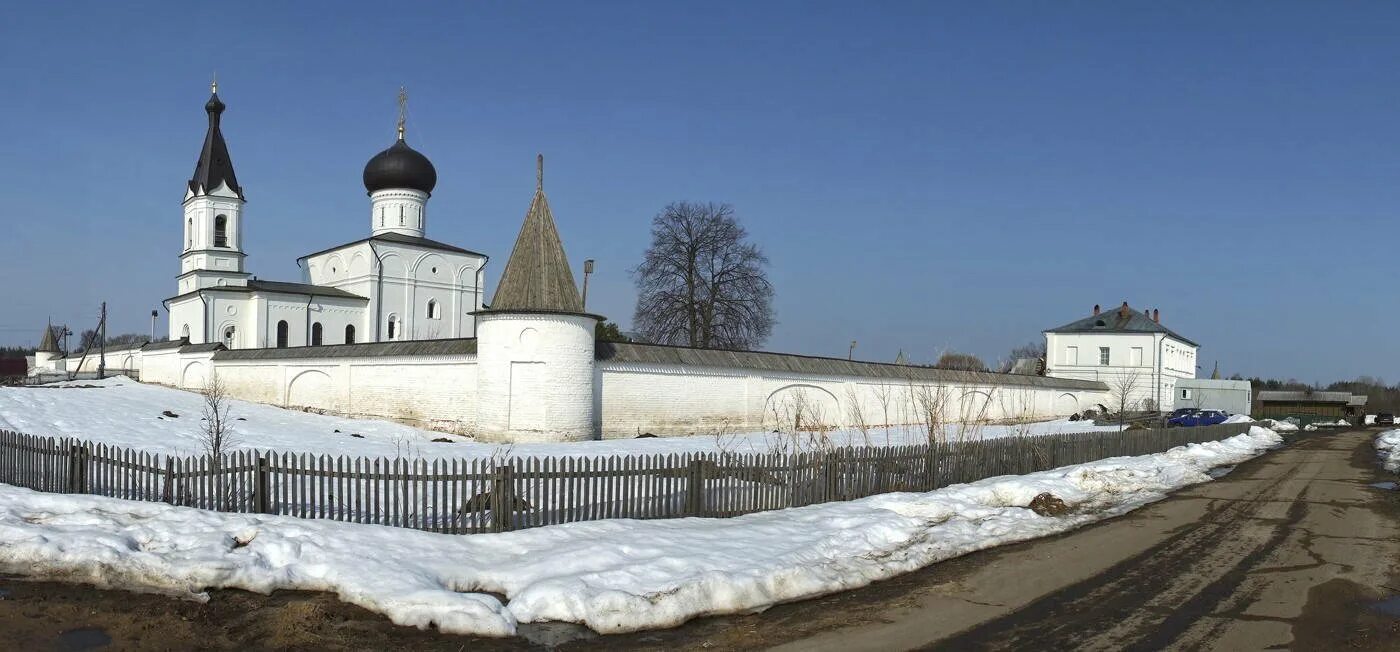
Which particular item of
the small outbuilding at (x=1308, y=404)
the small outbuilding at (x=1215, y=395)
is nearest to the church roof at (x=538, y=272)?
the small outbuilding at (x=1215, y=395)

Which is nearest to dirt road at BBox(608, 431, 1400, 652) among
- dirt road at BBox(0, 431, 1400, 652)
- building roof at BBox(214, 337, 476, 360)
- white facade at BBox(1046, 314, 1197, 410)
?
dirt road at BBox(0, 431, 1400, 652)

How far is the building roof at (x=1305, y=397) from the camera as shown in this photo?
67688 mm

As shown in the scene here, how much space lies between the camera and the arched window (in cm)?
4559

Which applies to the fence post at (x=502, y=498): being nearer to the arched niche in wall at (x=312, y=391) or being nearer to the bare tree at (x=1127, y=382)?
the arched niche in wall at (x=312, y=391)

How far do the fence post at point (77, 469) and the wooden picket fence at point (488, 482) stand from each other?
0.02 meters

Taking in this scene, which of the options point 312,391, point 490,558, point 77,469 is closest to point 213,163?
point 312,391

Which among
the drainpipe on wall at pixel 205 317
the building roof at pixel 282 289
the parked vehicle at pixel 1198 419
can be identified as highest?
the building roof at pixel 282 289

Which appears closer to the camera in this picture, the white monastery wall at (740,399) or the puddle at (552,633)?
the puddle at (552,633)

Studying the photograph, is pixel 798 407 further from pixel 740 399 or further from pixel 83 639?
pixel 83 639

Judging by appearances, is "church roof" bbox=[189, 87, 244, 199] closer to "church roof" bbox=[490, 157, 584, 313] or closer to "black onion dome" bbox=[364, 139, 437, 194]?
"black onion dome" bbox=[364, 139, 437, 194]

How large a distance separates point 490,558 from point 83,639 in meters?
3.39

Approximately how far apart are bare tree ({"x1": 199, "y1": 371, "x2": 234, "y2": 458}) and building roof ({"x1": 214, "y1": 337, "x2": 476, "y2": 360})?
1.50m

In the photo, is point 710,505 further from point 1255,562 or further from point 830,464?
point 1255,562

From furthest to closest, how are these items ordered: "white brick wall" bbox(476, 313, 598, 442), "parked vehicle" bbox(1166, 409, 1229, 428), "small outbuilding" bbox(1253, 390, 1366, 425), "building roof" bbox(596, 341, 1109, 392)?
"small outbuilding" bbox(1253, 390, 1366, 425) < "parked vehicle" bbox(1166, 409, 1229, 428) < "building roof" bbox(596, 341, 1109, 392) < "white brick wall" bbox(476, 313, 598, 442)
